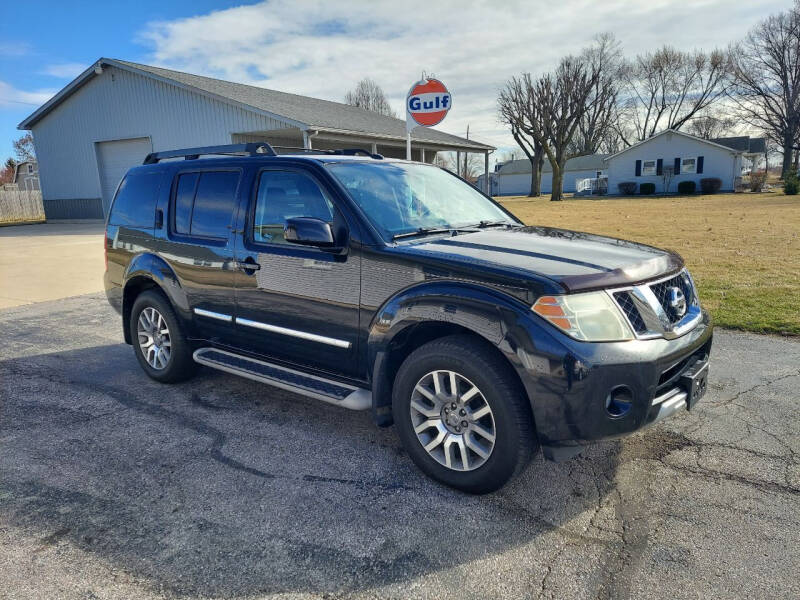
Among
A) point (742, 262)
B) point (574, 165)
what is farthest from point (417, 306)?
point (574, 165)

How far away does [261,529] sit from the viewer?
112 inches

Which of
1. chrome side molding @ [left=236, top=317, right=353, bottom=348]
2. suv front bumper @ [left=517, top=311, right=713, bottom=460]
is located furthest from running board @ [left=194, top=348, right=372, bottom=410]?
suv front bumper @ [left=517, top=311, right=713, bottom=460]

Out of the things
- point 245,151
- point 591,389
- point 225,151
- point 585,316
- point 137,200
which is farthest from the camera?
point 137,200

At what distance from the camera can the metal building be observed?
19734 mm

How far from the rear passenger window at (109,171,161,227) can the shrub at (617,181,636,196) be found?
48154mm

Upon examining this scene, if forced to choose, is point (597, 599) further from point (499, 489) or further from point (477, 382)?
point (477, 382)

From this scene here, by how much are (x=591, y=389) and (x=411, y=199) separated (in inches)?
75.4

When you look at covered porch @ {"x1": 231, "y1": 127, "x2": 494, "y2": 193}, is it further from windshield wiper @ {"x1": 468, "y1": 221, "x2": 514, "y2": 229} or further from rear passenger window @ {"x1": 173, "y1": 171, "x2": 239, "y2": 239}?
windshield wiper @ {"x1": 468, "y1": 221, "x2": 514, "y2": 229}

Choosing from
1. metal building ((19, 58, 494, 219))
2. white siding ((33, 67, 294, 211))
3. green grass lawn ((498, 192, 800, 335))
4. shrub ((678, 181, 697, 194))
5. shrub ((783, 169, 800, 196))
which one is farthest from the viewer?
shrub ((678, 181, 697, 194))

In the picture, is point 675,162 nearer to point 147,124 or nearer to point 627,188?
point 627,188

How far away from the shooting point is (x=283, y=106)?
20.8 metres

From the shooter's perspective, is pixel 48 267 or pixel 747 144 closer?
pixel 48 267

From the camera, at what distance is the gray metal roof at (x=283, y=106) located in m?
19.4

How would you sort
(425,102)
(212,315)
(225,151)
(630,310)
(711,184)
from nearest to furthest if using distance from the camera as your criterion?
(630,310) < (212,315) < (225,151) < (425,102) < (711,184)
